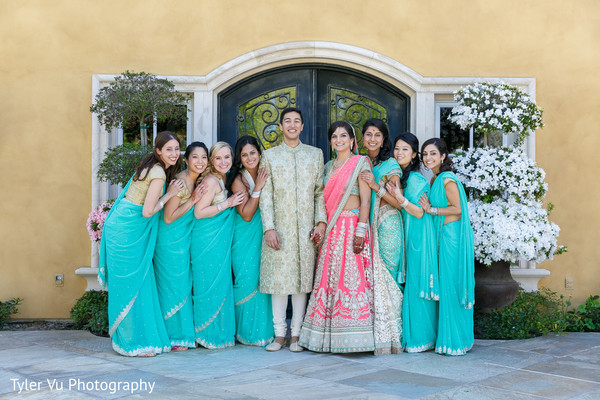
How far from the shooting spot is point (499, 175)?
189 inches

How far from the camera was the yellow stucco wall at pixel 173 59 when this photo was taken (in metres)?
5.55

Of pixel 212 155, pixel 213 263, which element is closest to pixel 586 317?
pixel 213 263

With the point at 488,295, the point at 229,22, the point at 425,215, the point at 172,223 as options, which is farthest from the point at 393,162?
the point at 229,22

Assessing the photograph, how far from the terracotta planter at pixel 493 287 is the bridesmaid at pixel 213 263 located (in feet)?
6.47

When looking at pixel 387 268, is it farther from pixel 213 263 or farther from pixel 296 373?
pixel 213 263

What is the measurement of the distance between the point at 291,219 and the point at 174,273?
922mm

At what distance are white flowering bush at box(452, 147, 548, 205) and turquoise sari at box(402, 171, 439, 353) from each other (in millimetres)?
636

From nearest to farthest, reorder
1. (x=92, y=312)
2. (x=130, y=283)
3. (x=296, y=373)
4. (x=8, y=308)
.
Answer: (x=296, y=373)
(x=130, y=283)
(x=92, y=312)
(x=8, y=308)

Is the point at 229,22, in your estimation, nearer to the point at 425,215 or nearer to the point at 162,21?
the point at 162,21

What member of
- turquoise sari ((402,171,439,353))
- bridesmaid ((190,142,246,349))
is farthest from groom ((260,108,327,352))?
turquoise sari ((402,171,439,353))

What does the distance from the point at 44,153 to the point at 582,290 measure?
5.03m

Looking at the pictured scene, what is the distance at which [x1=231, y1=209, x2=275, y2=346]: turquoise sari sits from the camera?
4.55m

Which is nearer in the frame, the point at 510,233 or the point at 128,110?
the point at 510,233

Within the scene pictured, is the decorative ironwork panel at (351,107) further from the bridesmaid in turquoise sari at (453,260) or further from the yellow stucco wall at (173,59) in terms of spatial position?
the bridesmaid in turquoise sari at (453,260)
